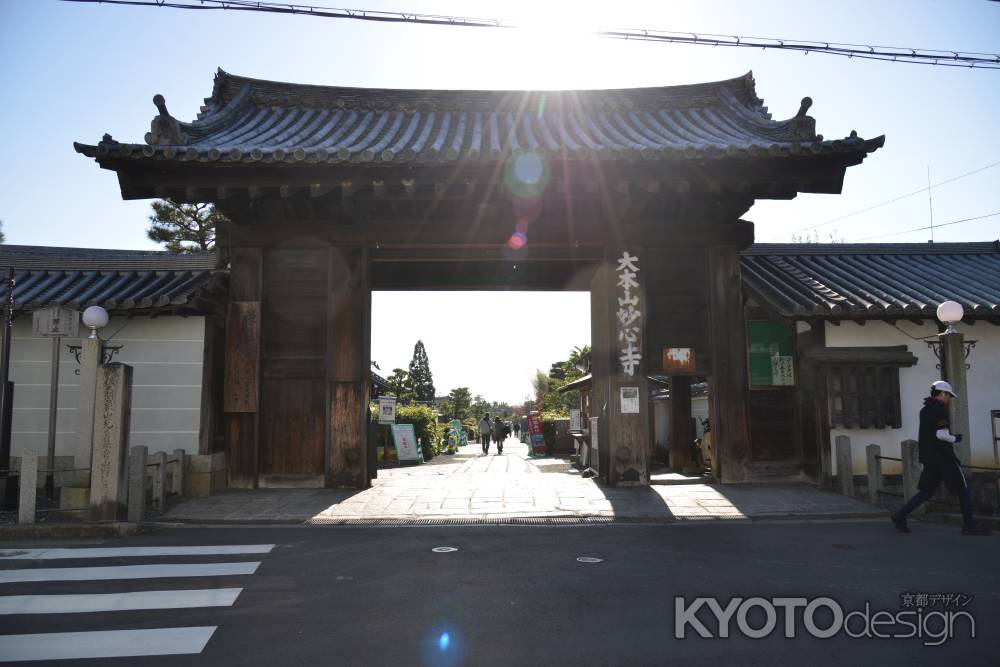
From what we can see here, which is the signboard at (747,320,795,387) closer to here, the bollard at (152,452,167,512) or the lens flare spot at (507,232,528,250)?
the lens flare spot at (507,232,528,250)

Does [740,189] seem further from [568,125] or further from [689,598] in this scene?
[689,598]

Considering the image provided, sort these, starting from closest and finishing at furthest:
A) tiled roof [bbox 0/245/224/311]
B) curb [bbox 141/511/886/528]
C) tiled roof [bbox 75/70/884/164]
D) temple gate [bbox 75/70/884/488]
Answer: curb [bbox 141/511/886/528]
tiled roof [bbox 75/70/884/164]
temple gate [bbox 75/70/884/488]
tiled roof [bbox 0/245/224/311]

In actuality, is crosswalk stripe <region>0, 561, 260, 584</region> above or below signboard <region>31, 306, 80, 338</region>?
below

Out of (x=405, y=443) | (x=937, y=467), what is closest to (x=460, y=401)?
(x=405, y=443)

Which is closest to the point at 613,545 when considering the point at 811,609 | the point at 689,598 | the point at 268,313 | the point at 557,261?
the point at 689,598

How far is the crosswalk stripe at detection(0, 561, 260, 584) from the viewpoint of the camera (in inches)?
225

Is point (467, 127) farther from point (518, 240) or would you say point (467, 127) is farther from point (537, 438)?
point (537, 438)

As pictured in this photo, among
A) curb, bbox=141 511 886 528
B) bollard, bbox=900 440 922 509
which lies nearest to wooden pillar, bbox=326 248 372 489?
curb, bbox=141 511 886 528

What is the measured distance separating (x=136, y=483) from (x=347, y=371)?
3.45 m

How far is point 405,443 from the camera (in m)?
21.0

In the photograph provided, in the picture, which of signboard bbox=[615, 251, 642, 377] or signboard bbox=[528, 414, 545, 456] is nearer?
signboard bbox=[615, 251, 642, 377]

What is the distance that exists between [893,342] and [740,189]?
3.80m

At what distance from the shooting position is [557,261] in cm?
1180

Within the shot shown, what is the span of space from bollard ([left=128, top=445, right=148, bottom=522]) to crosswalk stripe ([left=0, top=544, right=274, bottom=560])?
1.20 meters
